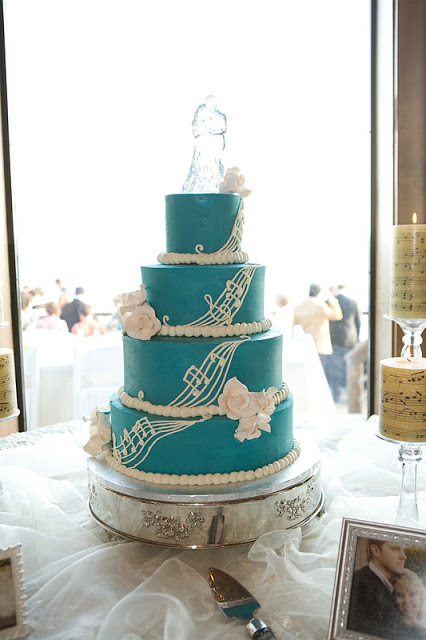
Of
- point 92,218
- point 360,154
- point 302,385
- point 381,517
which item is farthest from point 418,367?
point 92,218

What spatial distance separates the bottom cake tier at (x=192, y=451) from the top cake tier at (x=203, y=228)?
474mm

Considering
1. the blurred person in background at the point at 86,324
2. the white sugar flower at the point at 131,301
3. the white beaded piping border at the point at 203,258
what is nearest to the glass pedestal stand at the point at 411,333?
the white beaded piping border at the point at 203,258

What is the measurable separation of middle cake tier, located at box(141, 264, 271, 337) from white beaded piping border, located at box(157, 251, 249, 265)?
3 cm

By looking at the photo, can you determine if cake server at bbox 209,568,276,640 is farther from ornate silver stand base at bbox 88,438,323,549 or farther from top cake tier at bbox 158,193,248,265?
top cake tier at bbox 158,193,248,265

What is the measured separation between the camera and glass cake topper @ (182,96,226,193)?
1.94m

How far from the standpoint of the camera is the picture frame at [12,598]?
1287 millimetres

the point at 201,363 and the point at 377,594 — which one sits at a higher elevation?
the point at 201,363

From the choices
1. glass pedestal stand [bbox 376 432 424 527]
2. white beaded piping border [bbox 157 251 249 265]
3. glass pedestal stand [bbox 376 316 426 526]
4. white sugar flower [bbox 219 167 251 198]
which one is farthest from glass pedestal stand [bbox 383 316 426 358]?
white sugar flower [bbox 219 167 251 198]

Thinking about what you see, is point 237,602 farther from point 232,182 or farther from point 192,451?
point 232,182

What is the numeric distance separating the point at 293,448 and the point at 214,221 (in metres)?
0.77

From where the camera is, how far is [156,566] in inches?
63.1

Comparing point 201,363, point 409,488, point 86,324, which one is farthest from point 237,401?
point 86,324

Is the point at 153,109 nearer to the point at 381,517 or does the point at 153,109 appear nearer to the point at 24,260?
the point at 24,260

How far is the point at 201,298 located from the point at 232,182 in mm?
377
